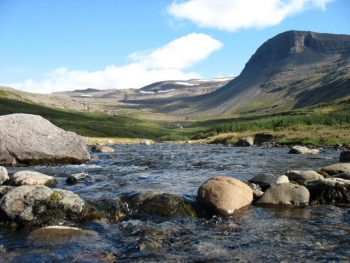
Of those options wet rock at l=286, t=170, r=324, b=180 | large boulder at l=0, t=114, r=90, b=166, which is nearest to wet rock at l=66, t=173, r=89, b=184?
large boulder at l=0, t=114, r=90, b=166

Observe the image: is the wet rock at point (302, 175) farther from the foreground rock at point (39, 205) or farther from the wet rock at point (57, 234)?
the wet rock at point (57, 234)

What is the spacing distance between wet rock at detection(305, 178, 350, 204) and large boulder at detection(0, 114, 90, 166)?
22.6 metres

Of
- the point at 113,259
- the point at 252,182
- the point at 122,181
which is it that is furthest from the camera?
the point at 122,181

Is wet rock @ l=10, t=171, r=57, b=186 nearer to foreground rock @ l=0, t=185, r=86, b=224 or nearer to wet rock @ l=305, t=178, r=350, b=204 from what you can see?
foreground rock @ l=0, t=185, r=86, b=224

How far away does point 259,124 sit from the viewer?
101 metres

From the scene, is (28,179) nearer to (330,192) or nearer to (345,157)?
(330,192)

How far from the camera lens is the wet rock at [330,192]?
1570 cm

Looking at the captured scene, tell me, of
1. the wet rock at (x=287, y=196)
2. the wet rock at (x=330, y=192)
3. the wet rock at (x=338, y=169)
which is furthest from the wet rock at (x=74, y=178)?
the wet rock at (x=338, y=169)

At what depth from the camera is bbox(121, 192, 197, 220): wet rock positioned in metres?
13.9

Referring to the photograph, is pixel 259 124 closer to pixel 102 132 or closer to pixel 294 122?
pixel 294 122

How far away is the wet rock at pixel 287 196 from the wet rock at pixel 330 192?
1.96 feet

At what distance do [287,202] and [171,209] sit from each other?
567 centimetres

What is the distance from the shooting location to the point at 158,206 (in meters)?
14.2

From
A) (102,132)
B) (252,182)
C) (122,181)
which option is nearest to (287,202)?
(252,182)
